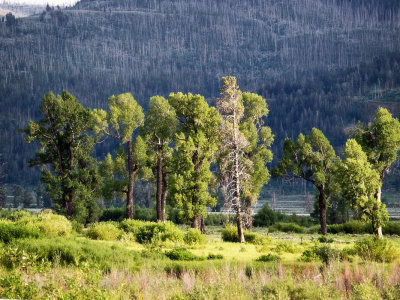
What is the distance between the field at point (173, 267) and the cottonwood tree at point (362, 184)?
5.05 meters

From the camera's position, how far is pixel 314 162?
51.4 meters

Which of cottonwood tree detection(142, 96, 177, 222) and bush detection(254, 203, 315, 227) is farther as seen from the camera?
bush detection(254, 203, 315, 227)

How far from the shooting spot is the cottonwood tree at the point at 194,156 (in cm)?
4003

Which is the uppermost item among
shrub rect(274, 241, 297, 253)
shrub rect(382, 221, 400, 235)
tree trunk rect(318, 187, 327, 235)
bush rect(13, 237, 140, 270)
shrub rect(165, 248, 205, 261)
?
bush rect(13, 237, 140, 270)

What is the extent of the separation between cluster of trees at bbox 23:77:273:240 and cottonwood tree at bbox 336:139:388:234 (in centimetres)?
944

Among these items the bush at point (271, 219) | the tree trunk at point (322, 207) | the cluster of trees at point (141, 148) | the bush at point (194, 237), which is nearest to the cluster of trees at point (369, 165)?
the tree trunk at point (322, 207)

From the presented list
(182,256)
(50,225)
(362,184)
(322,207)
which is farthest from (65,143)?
(362,184)

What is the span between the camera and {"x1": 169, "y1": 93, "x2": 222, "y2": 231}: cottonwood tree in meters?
40.0

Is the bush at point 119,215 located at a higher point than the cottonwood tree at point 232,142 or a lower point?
lower

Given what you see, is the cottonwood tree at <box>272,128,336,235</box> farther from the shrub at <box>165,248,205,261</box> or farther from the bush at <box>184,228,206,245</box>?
the shrub at <box>165,248,205,261</box>

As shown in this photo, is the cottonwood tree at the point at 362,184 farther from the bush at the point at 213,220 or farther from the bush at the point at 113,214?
the bush at the point at 113,214

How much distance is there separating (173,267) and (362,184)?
83.4 ft

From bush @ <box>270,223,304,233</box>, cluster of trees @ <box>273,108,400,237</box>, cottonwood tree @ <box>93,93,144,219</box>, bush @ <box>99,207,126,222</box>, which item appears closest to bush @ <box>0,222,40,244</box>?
cottonwood tree @ <box>93,93,144,219</box>

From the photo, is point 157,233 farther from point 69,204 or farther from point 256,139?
point 69,204
